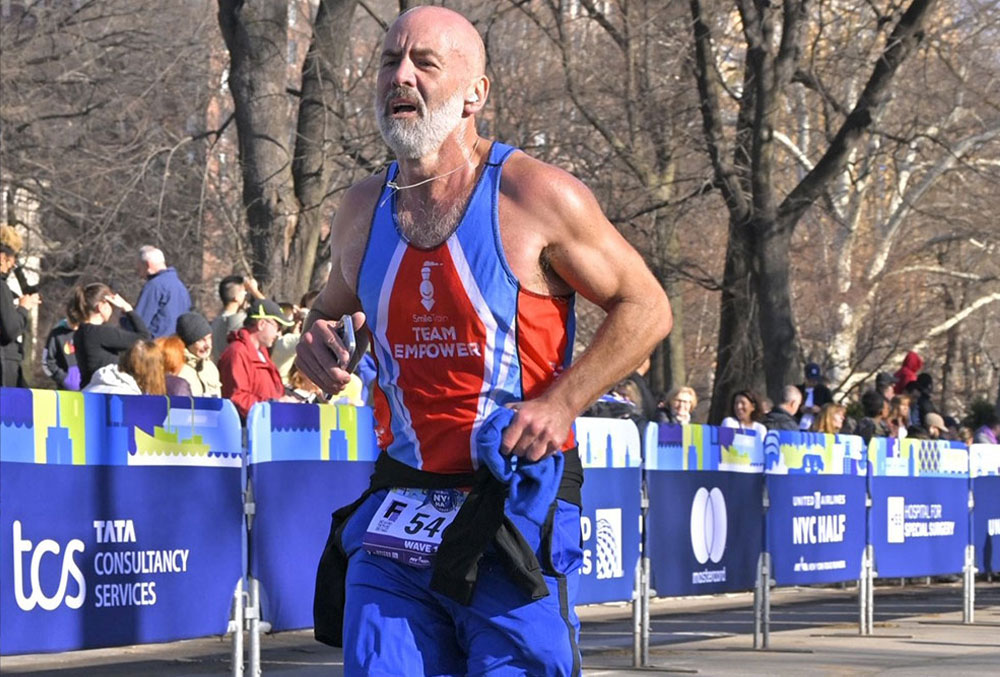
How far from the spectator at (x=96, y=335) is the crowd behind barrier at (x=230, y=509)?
2855mm

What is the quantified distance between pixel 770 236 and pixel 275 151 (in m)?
5.60

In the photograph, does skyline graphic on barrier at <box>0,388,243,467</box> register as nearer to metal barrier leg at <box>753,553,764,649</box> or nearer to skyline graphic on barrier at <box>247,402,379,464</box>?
skyline graphic on barrier at <box>247,402,379,464</box>

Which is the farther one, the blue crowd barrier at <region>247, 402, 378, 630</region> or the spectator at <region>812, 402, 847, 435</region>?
the spectator at <region>812, 402, 847, 435</region>

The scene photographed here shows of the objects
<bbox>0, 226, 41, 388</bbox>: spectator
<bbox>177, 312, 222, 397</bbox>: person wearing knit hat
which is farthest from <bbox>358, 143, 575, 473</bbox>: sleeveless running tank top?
<bbox>0, 226, 41, 388</bbox>: spectator

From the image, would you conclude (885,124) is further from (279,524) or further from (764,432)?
(279,524)

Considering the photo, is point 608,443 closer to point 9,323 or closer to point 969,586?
point 9,323

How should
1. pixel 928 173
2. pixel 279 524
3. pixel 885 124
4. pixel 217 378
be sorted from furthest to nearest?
pixel 928 173
pixel 885 124
pixel 217 378
pixel 279 524

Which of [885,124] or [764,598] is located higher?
[885,124]

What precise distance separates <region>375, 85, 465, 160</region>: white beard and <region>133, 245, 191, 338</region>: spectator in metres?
8.07

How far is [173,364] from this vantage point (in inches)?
378

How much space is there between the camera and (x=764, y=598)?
11.1 m

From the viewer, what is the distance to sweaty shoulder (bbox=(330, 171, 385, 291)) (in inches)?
177

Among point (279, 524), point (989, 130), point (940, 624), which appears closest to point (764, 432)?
point (940, 624)

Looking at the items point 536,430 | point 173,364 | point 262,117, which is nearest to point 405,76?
point 536,430
